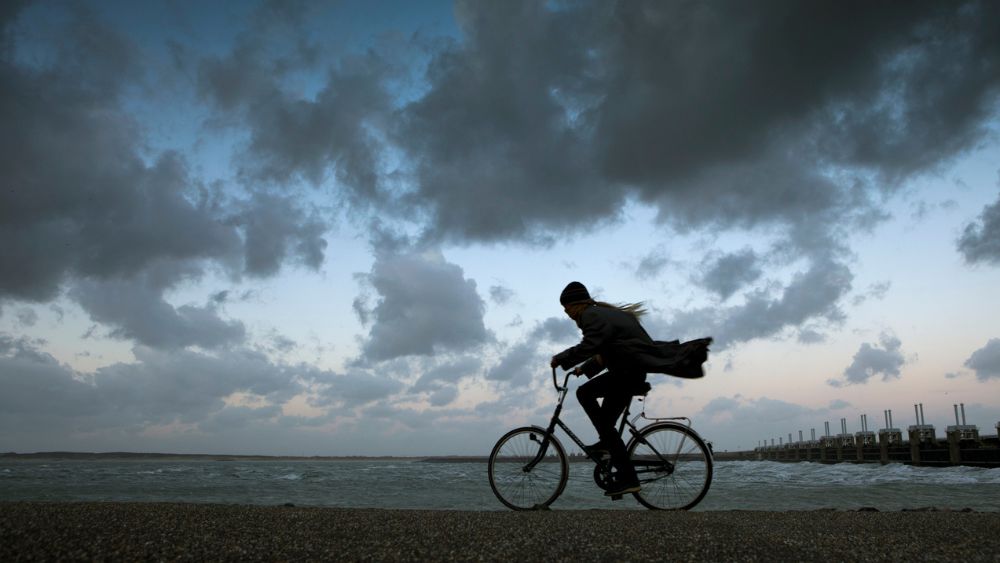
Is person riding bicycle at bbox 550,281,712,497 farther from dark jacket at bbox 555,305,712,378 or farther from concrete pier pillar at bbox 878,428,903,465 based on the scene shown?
concrete pier pillar at bbox 878,428,903,465

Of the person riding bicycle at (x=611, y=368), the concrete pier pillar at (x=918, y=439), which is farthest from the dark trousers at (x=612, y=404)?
the concrete pier pillar at (x=918, y=439)

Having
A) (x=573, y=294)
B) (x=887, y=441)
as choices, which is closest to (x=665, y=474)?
(x=573, y=294)

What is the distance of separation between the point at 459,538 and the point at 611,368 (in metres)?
2.75

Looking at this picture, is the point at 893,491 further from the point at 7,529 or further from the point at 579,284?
the point at 7,529

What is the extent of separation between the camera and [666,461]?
19.8 ft

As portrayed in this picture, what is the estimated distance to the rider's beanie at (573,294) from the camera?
6176mm

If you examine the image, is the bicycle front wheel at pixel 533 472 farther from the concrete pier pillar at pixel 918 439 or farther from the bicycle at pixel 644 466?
the concrete pier pillar at pixel 918 439

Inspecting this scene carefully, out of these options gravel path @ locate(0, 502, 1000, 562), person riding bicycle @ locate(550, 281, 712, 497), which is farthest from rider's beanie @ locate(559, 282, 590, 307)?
gravel path @ locate(0, 502, 1000, 562)

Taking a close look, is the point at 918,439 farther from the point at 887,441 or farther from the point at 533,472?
the point at 533,472

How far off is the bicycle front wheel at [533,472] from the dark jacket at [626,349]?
1.02 m

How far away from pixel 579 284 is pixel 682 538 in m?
3.11

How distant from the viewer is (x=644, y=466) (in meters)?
6.01

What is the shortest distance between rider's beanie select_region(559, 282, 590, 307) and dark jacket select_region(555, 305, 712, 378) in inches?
8.8

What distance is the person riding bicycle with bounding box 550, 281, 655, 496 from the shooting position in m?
5.78
